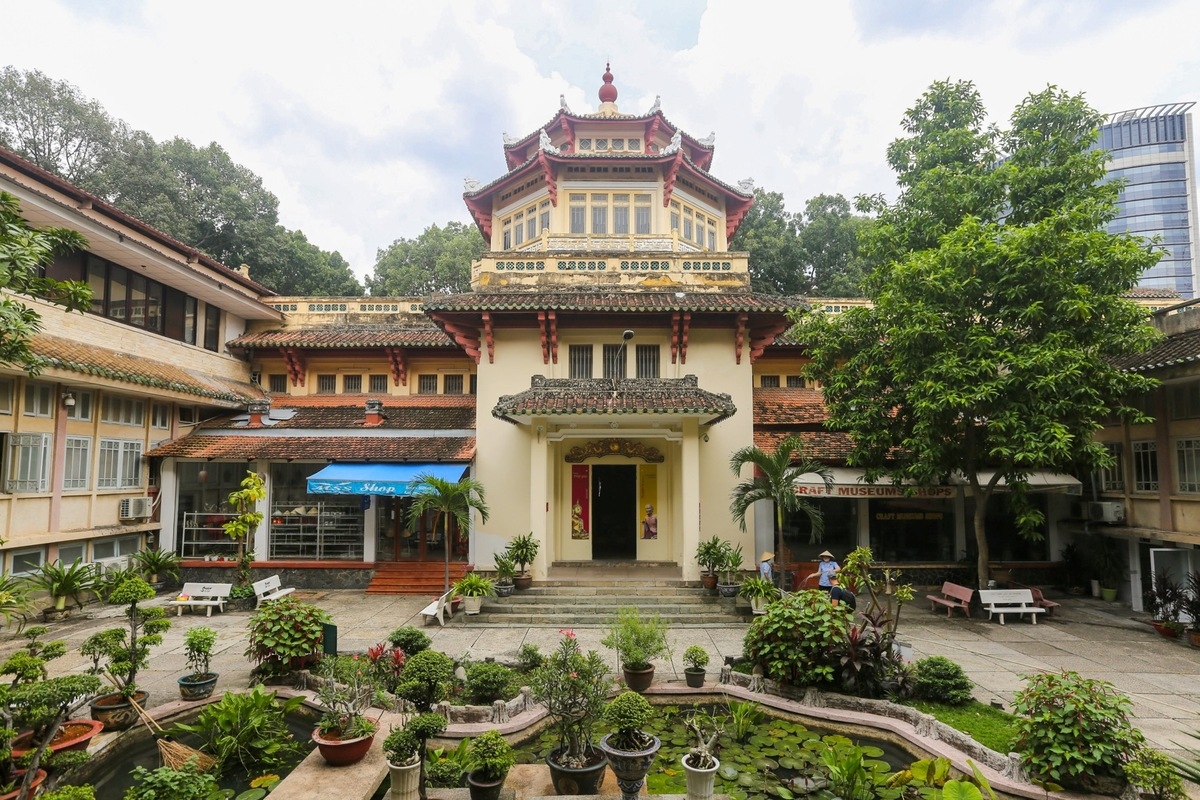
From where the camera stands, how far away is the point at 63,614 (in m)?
12.5

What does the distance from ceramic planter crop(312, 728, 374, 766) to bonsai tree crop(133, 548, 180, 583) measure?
1168 centimetres

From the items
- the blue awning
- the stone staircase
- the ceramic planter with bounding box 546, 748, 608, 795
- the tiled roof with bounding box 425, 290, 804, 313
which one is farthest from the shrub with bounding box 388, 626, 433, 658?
the tiled roof with bounding box 425, 290, 804, 313

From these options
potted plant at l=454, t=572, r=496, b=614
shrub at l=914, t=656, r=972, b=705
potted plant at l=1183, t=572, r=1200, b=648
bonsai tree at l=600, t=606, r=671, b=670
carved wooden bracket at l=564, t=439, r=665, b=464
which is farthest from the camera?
carved wooden bracket at l=564, t=439, r=665, b=464

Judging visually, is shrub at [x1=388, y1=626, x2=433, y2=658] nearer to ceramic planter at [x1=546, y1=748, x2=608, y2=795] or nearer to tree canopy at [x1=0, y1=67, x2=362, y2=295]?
ceramic planter at [x1=546, y1=748, x2=608, y2=795]

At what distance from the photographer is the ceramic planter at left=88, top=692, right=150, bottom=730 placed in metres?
7.15

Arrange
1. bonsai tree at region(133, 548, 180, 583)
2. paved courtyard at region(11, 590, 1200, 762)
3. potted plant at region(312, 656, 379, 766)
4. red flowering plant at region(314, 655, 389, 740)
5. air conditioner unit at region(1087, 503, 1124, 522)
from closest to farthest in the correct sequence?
1. potted plant at region(312, 656, 379, 766)
2. red flowering plant at region(314, 655, 389, 740)
3. paved courtyard at region(11, 590, 1200, 762)
4. air conditioner unit at region(1087, 503, 1124, 522)
5. bonsai tree at region(133, 548, 180, 583)

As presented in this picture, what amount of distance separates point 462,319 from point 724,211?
413 inches

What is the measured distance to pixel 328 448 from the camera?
1620 cm

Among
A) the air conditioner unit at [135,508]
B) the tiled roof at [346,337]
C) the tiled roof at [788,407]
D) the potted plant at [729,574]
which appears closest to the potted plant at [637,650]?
the potted plant at [729,574]

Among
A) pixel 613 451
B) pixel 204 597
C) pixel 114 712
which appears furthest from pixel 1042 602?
pixel 204 597

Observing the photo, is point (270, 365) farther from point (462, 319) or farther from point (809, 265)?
point (809, 265)

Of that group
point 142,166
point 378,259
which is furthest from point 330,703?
point 378,259

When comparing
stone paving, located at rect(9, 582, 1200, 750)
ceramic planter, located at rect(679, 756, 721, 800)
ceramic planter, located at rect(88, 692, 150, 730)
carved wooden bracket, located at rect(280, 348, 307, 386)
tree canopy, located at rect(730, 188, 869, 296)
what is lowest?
stone paving, located at rect(9, 582, 1200, 750)

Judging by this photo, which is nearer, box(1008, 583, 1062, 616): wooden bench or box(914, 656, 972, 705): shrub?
box(914, 656, 972, 705): shrub
